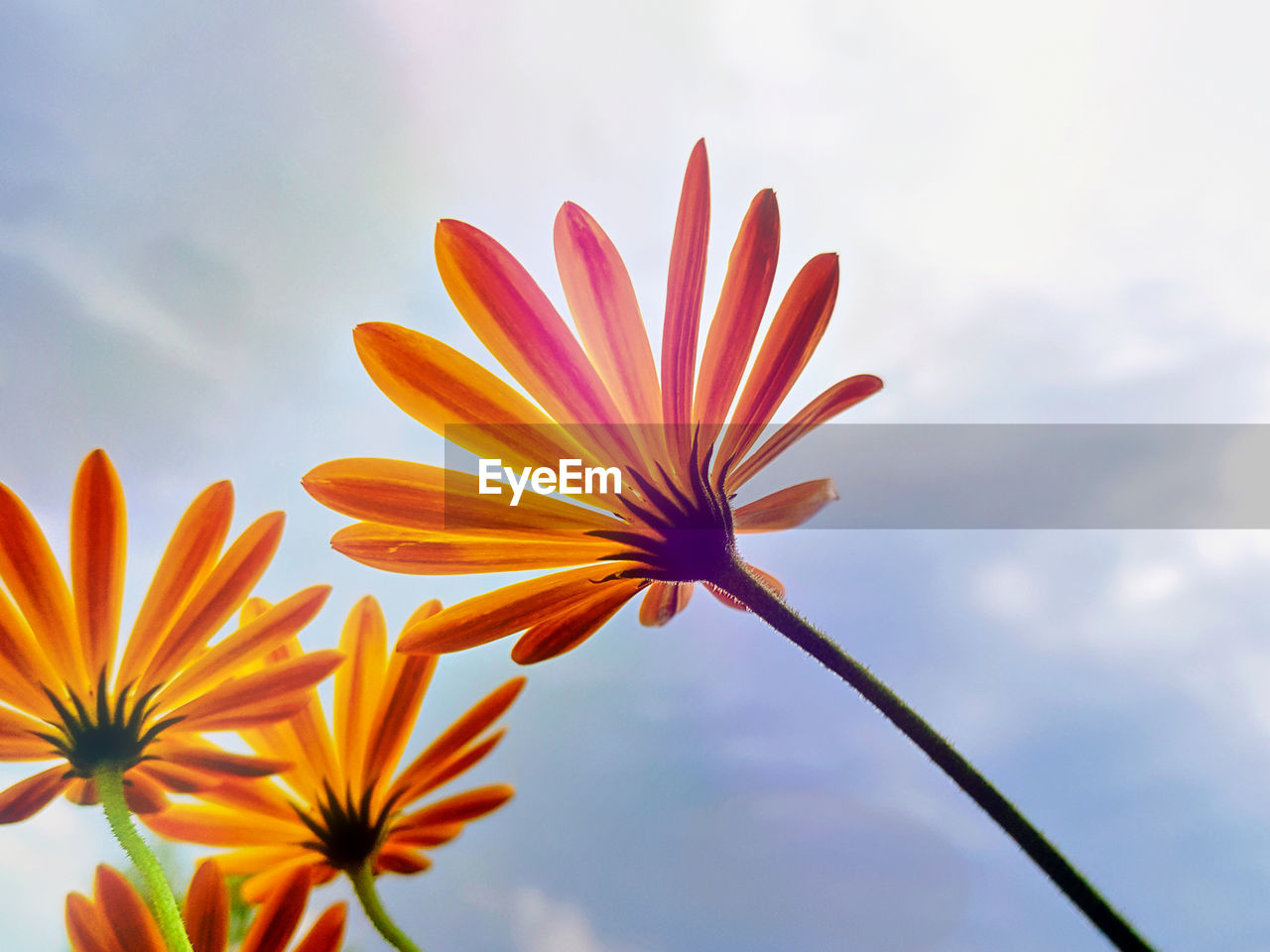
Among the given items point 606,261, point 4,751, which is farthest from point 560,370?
point 4,751

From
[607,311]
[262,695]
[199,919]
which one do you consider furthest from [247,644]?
[607,311]

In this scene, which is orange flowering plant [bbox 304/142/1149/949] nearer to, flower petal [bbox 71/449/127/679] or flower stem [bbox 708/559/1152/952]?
flower stem [bbox 708/559/1152/952]

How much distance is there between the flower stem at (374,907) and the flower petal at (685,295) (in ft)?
0.97

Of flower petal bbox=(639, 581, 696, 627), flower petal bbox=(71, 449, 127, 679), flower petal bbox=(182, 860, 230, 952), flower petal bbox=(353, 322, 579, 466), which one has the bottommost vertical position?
flower petal bbox=(182, 860, 230, 952)

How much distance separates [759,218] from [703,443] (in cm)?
11

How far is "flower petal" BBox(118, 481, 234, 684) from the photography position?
0.40m

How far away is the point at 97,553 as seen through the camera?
1.28 ft

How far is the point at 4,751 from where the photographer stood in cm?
38

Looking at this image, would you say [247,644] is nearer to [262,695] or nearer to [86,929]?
[262,695]

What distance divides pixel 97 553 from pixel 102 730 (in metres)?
0.09

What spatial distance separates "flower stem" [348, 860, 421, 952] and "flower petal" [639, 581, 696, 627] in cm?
21

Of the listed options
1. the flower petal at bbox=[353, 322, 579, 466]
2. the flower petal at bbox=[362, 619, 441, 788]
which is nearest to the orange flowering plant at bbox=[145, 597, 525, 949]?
the flower petal at bbox=[362, 619, 441, 788]

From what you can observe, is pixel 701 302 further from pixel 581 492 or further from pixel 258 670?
pixel 258 670

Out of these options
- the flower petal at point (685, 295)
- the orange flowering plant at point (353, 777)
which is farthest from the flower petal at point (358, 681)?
the flower petal at point (685, 295)
